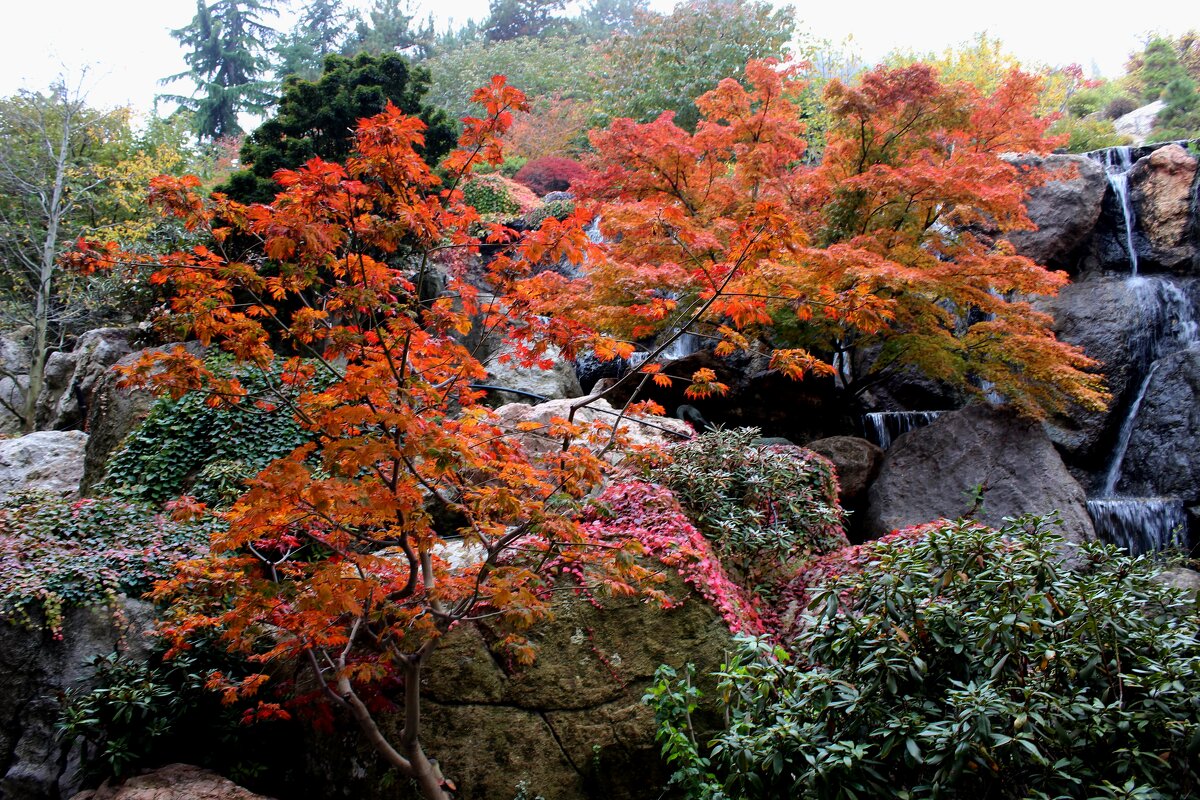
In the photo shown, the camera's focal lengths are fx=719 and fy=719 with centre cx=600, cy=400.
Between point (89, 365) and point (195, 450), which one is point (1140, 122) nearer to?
point (195, 450)

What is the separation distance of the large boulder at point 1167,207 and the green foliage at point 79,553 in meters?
13.2

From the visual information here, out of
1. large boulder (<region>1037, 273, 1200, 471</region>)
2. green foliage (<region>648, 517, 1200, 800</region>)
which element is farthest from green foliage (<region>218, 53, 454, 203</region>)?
large boulder (<region>1037, 273, 1200, 471</region>)

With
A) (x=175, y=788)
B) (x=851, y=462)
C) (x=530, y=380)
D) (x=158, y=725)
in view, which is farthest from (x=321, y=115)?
(x=175, y=788)

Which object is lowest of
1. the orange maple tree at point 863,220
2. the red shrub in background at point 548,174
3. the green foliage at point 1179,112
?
the orange maple tree at point 863,220

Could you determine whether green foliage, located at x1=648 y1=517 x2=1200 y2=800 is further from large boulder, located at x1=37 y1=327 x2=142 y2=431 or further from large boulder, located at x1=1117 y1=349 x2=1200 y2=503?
large boulder, located at x1=37 y1=327 x2=142 y2=431

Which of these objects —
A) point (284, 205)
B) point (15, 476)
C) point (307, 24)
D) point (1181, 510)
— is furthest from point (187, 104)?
point (1181, 510)

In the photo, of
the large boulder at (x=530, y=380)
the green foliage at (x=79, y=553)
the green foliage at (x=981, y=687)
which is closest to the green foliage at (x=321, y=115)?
the large boulder at (x=530, y=380)

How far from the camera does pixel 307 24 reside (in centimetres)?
3050

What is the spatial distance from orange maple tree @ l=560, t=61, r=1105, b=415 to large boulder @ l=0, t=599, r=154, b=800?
4.93 meters

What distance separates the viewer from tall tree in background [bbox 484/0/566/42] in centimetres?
3550

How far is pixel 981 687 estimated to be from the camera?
257cm

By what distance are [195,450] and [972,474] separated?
8.97 metres

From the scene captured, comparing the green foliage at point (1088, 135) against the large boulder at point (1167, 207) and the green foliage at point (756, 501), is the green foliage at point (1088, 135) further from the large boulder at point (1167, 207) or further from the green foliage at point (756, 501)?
the green foliage at point (756, 501)

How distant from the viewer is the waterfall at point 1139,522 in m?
8.75
